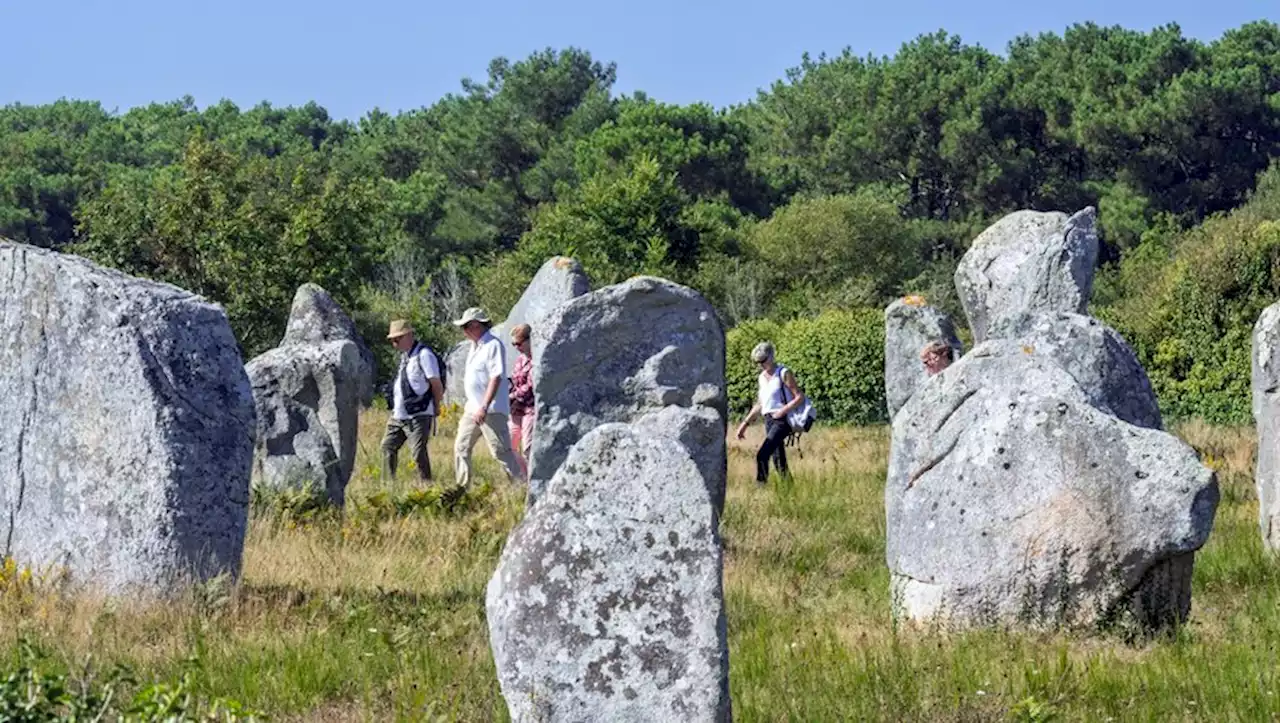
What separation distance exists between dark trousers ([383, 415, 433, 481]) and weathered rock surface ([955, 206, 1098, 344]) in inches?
297

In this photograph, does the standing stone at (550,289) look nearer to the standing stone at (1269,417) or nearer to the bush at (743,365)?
the bush at (743,365)

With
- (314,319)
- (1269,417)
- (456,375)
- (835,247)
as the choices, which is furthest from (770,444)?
(835,247)

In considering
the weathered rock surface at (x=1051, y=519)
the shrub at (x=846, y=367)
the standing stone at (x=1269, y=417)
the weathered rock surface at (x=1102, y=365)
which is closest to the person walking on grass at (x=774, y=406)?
the weathered rock surface at (x=1102, y=365)

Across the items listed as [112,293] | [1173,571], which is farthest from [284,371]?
[1173,571]

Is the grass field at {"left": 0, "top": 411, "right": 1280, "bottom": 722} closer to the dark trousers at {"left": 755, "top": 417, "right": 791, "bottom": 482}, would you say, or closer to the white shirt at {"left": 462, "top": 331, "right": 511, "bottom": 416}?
the white shirt at {"left": 462, "top": 331, "right": 511, "bottom": 416}

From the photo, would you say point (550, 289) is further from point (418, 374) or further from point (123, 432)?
point (123, 432)

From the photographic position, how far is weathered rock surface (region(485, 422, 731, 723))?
672 centimetres

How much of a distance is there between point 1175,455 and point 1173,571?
A: 0.60 m

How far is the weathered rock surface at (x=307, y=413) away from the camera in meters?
15.1

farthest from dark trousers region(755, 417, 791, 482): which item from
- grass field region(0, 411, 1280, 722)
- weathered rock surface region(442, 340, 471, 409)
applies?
weathered rock surface region(442, 340, 471, 409)

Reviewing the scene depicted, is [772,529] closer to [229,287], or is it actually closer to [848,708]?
[848,708]

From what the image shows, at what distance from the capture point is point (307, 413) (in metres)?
15.5

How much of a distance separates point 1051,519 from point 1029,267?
44.7 ft

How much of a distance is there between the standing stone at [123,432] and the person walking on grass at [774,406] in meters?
8.03
